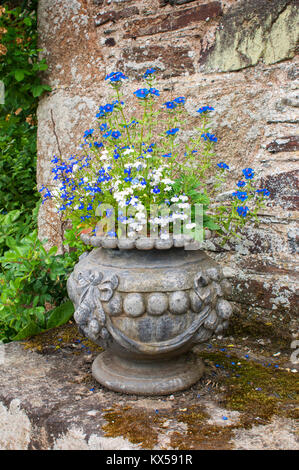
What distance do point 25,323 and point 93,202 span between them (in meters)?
0.88

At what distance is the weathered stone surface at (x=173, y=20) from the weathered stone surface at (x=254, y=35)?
0.30ft

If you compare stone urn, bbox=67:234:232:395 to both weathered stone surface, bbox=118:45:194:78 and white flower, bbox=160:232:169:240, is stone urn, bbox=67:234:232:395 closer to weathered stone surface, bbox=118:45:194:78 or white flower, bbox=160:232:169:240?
white flower, bbox=160:232:169:240

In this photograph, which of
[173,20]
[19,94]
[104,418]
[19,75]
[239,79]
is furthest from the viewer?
[19,94]

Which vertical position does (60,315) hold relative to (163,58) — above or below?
below

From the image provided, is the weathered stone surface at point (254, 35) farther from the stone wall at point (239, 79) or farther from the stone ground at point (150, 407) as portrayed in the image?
the stone ground at point (150, 407)

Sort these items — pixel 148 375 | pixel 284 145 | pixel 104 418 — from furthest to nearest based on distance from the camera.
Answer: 1. pixel 284 145
2. pixel 148 375
3. pixel 104 418

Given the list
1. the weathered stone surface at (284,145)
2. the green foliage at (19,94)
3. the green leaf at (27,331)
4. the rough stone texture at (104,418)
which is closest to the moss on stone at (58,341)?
the green leaf at (27,331)

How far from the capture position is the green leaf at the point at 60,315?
2.47 meters

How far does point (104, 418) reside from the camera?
159 cm

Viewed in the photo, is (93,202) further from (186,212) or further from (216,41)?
(216,41)

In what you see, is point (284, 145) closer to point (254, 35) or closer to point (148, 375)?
point (254, 35)

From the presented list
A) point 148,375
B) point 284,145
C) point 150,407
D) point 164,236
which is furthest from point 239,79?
point 150,407

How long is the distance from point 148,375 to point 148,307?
0.34 metres
